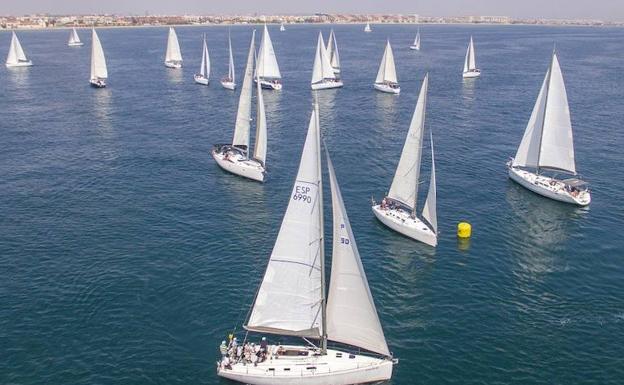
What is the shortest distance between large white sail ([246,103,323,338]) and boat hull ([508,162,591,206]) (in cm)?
4388

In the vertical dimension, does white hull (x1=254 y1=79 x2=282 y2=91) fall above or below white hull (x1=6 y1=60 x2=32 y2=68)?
below

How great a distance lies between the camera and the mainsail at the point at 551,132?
233 ft

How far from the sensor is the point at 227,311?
1832 inches

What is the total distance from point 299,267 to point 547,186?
151 ft

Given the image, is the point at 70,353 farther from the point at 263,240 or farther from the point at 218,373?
the point at 263,240

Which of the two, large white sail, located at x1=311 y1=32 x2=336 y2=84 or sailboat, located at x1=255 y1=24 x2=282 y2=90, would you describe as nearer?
large white sail, located at x1=311 y1=32 x2=336 y2=84

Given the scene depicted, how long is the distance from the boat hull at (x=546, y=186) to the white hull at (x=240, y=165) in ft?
113

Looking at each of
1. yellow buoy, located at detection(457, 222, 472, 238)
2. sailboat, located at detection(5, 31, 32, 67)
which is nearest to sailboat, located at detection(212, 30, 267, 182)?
yellow buoy, located at detection(457, 222, 472, 238)

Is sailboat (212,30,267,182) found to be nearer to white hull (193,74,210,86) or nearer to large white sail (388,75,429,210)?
large white sail (388,75,429,210)

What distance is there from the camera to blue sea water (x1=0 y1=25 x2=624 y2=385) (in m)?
41.1

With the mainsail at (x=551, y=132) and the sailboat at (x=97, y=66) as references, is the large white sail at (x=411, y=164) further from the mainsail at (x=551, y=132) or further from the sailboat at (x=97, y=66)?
the sailboat at (x=97, y=66)

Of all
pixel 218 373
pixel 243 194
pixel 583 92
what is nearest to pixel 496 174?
pixel 243 194

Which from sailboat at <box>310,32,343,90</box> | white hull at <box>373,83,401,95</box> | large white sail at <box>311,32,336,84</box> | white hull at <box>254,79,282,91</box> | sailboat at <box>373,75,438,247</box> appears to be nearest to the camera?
sailboat at <box>373,75,438,247</box>

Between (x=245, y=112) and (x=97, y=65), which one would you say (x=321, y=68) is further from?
(x=245, y=112)
